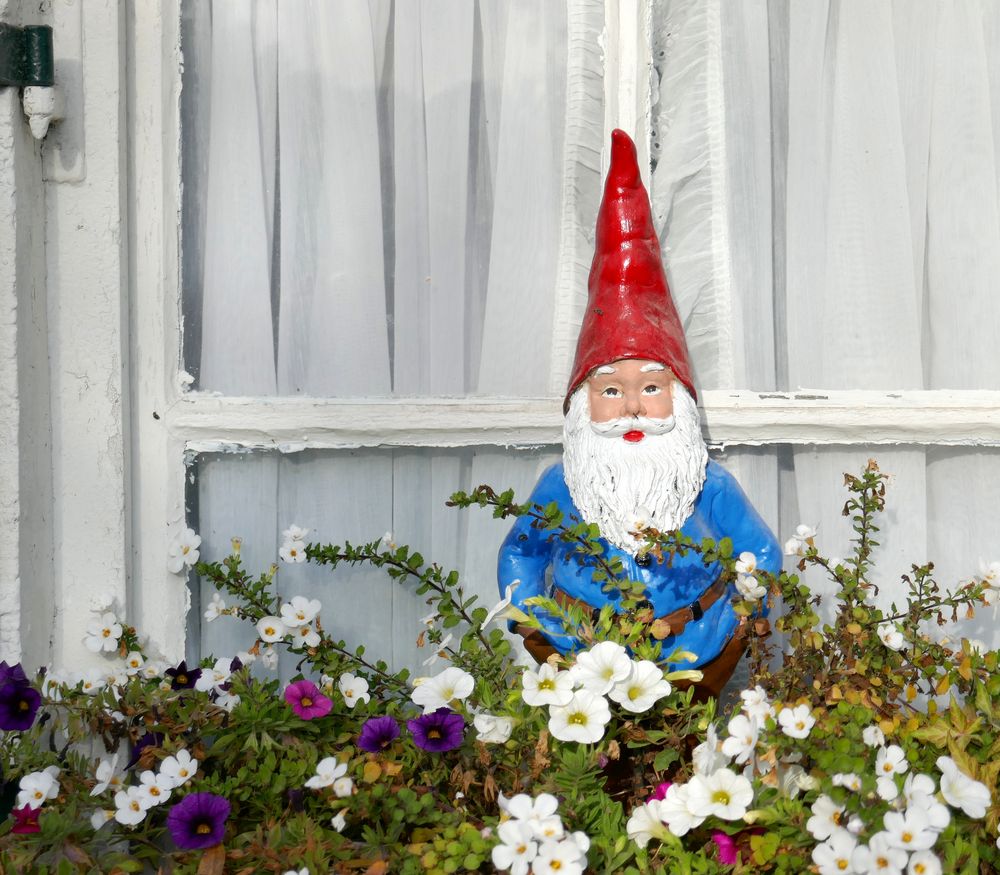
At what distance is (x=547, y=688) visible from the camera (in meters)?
1.26

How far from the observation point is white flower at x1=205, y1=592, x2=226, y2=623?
1.69 meters

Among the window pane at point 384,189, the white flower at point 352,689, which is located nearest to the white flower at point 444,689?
the white flower at point 352,689

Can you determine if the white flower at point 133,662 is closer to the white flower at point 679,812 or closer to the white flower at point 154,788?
the white flower at point 154,788

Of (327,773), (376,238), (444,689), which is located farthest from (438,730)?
(376,238)

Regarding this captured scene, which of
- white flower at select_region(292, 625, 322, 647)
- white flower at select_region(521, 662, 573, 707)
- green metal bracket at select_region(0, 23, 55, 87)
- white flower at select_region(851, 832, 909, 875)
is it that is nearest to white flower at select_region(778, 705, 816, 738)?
white flower at select_region(851, 832, 909, 875)

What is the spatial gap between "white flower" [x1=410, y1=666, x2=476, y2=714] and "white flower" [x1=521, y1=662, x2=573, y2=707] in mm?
102

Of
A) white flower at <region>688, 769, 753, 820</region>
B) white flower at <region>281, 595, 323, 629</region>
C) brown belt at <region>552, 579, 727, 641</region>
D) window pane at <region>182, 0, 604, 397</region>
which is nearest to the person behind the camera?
white flower at <region>688, 769, 753, 820</region>

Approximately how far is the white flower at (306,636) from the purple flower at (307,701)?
0.14 m

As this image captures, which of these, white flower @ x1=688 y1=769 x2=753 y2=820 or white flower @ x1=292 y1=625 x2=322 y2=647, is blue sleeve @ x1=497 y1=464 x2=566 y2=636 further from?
white flower @ x1=688 y1=769 x2=753 y2=820

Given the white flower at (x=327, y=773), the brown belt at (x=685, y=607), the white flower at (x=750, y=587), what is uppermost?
the white flower at (x=750, y=587)

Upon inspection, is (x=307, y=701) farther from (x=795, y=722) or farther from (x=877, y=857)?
(x=877, y=857)

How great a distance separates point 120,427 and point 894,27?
65.8 inches

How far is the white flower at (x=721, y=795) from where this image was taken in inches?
45.7

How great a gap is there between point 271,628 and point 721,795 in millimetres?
784
